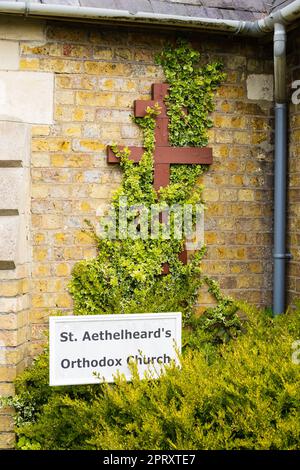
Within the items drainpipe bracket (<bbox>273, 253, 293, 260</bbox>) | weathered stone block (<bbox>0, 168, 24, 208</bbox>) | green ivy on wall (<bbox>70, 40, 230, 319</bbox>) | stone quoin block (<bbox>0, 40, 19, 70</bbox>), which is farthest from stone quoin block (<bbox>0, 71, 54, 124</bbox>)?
drainpipe bracket (<bbox>273, 253, 293, 260</bbox>)

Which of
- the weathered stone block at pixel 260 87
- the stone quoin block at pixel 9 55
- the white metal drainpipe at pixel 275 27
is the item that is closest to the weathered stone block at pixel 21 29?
the stone quoin block at pixel 9 55

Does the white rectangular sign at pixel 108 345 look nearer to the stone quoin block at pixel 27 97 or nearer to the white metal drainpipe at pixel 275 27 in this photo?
the white metal drainpipe at pixel 275 27

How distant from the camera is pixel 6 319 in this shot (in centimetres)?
476

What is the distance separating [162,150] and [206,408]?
2314 millimetres

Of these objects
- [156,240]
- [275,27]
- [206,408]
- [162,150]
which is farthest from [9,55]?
[206,408]

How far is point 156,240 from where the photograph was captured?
5.27m

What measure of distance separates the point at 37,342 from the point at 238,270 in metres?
1.62

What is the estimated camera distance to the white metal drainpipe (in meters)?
4.80

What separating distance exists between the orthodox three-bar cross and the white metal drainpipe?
1.67 ft

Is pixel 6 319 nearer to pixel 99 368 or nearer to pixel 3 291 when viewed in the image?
pixel 3 291

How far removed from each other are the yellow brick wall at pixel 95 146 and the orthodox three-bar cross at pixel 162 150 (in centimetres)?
8

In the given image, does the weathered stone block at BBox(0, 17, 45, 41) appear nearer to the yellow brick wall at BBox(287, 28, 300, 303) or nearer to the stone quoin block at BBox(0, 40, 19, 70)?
the stone quoin block at BBox(0, 40, 19, 70)

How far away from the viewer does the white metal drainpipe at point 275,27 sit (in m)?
4.80
